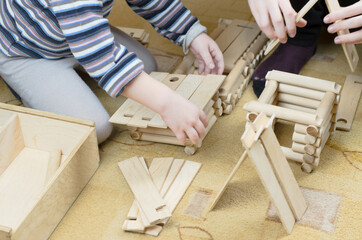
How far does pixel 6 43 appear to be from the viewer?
1.22 metres

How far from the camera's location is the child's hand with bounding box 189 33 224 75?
4.16 feet

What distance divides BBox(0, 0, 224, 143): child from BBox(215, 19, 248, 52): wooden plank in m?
0.10

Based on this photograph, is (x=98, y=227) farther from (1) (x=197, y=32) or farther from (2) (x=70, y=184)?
(1) (x=197, y=32)

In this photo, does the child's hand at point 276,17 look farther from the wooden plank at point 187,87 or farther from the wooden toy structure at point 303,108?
the wooden plank at point 187,87

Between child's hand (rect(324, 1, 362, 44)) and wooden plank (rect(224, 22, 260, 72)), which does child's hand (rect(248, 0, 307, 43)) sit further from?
wooden plank (rect(224, 22, 260, 72))

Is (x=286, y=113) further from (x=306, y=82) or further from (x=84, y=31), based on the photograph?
(x=84, y=31)

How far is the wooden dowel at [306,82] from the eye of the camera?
1.06 meters

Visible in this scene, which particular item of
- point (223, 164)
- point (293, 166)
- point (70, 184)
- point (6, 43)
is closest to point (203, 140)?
point (223, 164)

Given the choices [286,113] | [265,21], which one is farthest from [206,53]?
[286,113]

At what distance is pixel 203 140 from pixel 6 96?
1.90 feet

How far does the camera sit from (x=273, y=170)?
90cm

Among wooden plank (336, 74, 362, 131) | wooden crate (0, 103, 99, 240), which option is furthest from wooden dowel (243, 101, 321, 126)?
wooden crate (0, 103, 99, 240)

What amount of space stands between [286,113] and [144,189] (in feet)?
1.07

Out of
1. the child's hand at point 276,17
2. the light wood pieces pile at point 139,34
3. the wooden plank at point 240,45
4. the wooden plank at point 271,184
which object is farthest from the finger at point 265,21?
the light wood pieces pile at point 139,34
